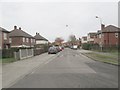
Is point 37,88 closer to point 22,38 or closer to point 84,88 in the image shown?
point 84,88

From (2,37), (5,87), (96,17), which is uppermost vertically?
(96,17)

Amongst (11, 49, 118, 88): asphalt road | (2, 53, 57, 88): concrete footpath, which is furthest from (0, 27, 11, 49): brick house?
(11, 49, 118, 88): asphalt road

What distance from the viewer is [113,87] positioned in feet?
29.3

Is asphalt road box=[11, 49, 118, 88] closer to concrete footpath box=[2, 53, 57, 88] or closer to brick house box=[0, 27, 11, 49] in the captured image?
concrete footpath box=[2, 53, 57, 88]

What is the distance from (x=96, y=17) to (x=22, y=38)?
101 ft

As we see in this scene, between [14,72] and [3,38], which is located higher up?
[3,38]

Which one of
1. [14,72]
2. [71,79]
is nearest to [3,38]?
[14,72]

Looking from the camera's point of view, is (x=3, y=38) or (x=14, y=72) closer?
(x=14, y=72)

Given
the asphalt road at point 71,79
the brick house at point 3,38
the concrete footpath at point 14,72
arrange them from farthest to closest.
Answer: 1. the brick house at point 3,38
2. the concrete footpath at point 14,72
3. the asphalt road at point 71,79

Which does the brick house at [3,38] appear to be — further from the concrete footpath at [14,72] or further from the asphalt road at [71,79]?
the asphalt road at [71,79]

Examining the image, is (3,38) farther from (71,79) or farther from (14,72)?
(71,79)

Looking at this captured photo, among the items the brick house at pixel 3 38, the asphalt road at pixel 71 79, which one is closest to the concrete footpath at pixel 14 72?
the asphalt road at pixel 71 79

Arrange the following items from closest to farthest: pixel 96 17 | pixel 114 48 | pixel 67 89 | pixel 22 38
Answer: pixel 67 89 → pixel 96 17 → pixel 114 48 → pixel 22 38

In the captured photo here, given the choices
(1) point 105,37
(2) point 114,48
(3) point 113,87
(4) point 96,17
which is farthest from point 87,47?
(3) point 113,87
